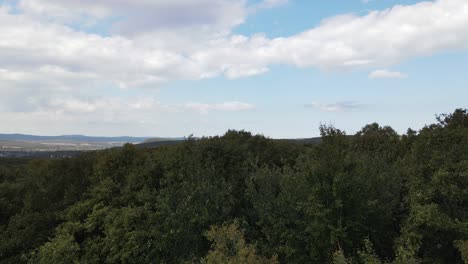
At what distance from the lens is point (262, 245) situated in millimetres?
33281

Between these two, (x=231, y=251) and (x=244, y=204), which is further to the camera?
(x=244, y=204)

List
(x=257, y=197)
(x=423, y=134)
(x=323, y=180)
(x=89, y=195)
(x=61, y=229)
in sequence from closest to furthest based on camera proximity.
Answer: (x=323, y=180)
(x=423, y=134)
(x=257, y=197)
(x=61, y=229)
(x=89, y=195)

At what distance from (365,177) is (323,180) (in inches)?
166

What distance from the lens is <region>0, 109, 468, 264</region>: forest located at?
29062 millimetres

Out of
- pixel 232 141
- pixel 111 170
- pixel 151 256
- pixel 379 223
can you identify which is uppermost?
pixel 232 141

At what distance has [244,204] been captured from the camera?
129 ft

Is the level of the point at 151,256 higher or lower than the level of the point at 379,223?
lower

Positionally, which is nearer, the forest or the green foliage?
the green foliage

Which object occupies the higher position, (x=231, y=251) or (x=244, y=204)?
(x=244, y=204)

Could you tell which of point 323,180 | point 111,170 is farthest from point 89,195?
point 323,180

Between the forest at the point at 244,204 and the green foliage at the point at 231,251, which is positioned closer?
the green foliage at the point at 231,251

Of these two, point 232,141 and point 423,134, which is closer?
point 423,134

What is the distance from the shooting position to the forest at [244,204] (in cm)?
2906

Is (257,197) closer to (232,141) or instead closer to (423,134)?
(232,141)
